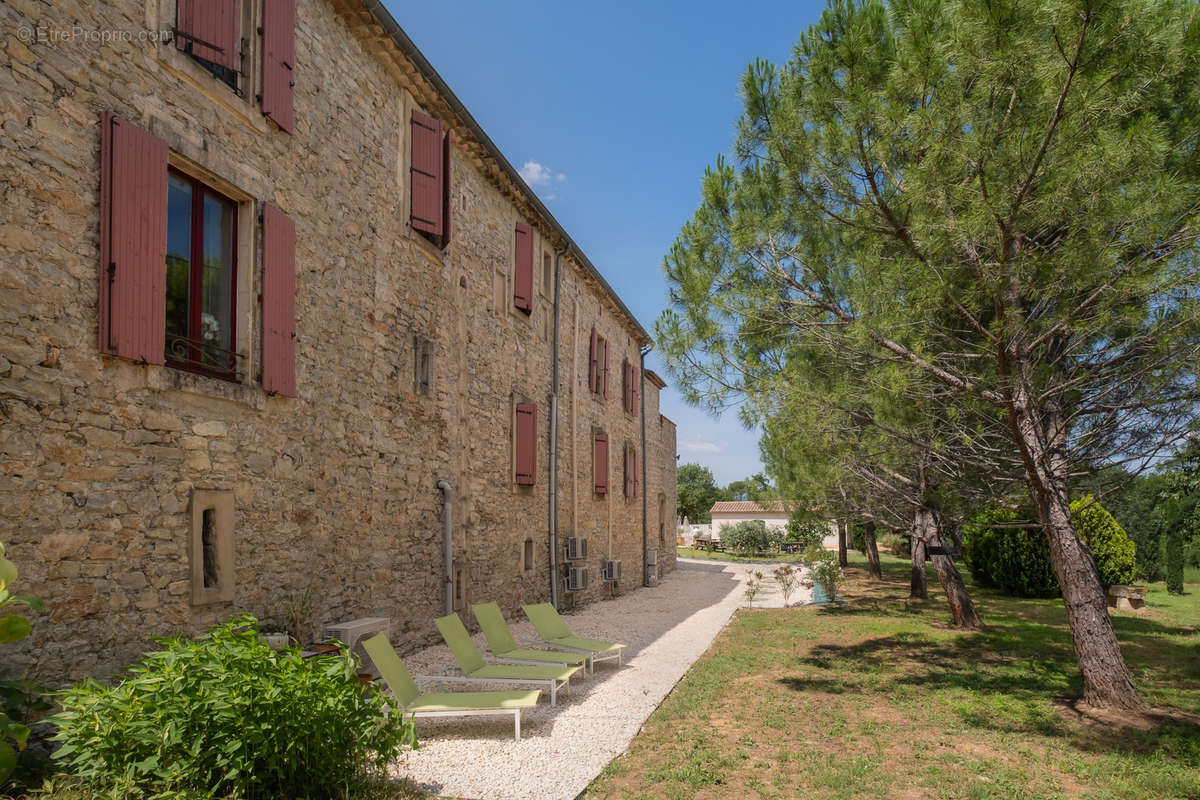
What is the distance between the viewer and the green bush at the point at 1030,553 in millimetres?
12875

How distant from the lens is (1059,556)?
5.93m

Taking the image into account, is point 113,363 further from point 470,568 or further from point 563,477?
point 563,477

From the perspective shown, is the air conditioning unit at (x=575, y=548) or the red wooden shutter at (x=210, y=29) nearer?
the red wooden shutter at (x=210, y=29)

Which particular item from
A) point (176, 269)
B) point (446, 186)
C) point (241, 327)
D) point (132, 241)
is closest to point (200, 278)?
point (176, 269)

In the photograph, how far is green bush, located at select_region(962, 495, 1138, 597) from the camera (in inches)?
507

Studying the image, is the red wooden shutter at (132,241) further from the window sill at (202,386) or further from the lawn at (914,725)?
the lawn at (914,725)

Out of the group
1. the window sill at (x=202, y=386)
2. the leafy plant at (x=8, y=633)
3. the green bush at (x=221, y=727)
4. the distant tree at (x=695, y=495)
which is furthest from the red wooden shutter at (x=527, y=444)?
the distant tree at (x=695, y=495)

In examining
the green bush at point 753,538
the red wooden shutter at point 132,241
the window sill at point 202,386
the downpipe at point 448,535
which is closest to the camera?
the red wooden shutter at point 132,241

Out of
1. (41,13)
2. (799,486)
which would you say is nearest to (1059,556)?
(799,486)

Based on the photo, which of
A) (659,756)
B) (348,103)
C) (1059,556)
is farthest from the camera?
(348,103)

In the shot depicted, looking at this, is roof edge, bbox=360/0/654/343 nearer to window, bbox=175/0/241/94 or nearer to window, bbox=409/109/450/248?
window, bbox=409/109/450/248

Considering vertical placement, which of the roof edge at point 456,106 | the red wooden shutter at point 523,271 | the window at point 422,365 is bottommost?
the window at point 422,365

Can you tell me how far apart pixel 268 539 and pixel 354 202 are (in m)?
3.21

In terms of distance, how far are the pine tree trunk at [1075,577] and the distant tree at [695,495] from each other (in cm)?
4165
